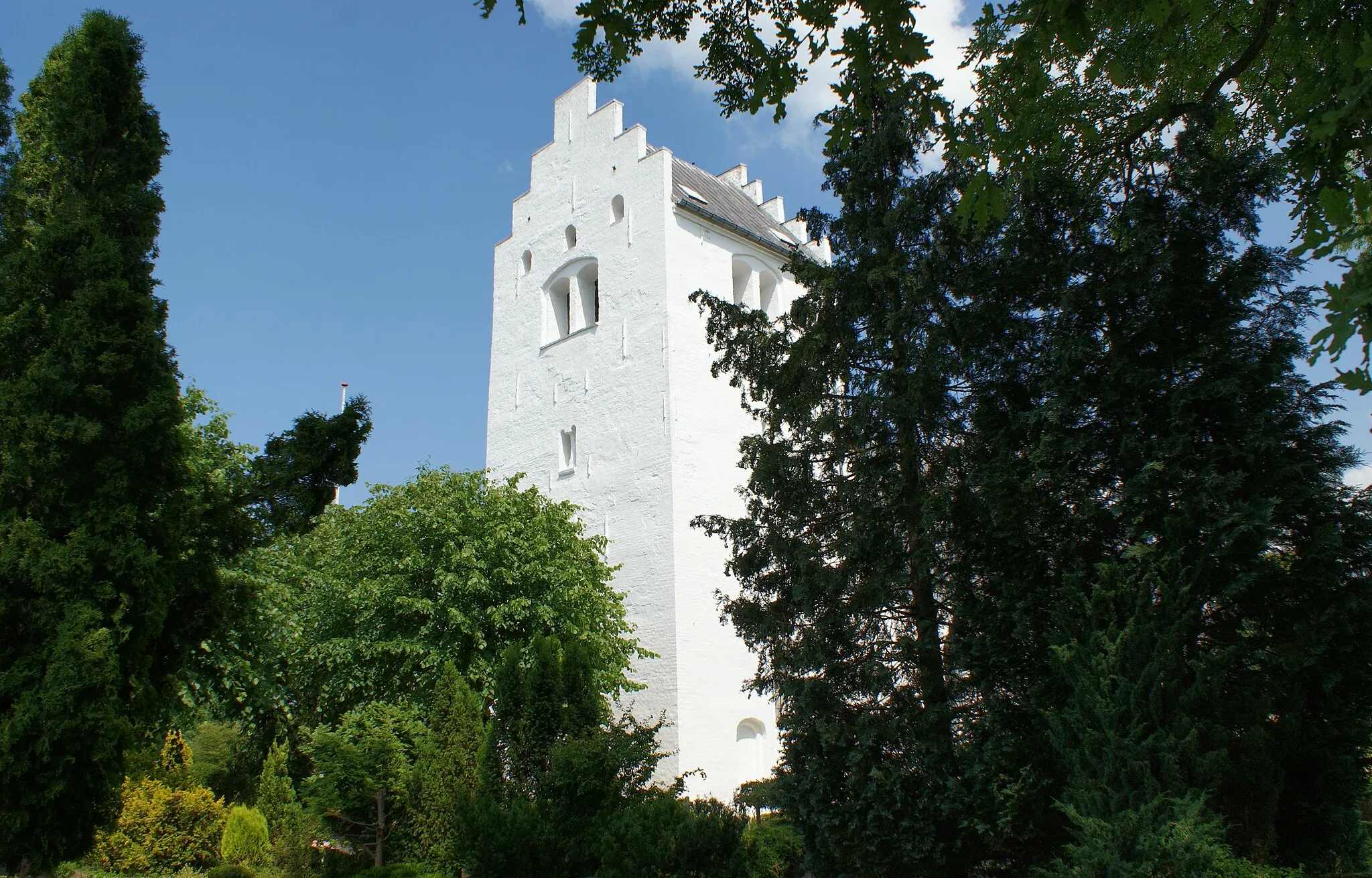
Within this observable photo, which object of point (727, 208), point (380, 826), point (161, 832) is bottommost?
point (161, 832)

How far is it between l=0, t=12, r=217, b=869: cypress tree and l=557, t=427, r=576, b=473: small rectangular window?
13.6 m

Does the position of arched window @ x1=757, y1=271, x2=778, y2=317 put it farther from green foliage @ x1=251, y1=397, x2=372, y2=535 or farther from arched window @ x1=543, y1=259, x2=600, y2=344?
green foliage @ x1=251, y1=397, x2=372, y2=535

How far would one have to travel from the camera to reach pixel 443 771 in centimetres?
1237

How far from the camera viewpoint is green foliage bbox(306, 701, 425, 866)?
12.9 metres

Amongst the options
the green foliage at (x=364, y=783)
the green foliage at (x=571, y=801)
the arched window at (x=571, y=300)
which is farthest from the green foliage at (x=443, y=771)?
the arched window at (x=571, y=300)

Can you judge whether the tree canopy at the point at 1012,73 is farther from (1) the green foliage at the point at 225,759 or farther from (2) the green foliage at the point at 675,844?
(1) the green foliage at the point at 225,759

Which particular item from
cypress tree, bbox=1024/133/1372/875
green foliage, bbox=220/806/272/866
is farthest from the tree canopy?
green foliage, bbox=220/806/272/866

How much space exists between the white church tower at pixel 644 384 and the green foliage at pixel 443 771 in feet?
18.2

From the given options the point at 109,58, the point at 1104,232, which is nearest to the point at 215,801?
A: the point at 109,58

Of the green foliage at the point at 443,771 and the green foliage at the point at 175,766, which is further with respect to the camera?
the green foliage at the point at 175,766

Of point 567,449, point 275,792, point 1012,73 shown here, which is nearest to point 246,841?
point 275,792

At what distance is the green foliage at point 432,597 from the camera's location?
16.4 metres

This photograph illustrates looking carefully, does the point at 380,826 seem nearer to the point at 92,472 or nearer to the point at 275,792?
the point at 275,792

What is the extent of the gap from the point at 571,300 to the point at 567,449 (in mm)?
4198
